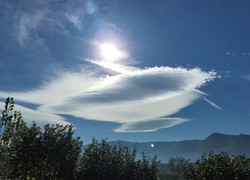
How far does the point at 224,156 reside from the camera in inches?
2018

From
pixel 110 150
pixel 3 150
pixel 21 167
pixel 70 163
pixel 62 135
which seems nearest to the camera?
pixel 3 150

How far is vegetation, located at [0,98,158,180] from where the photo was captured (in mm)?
47500

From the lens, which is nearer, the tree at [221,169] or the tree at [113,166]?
the tree at [221,169]

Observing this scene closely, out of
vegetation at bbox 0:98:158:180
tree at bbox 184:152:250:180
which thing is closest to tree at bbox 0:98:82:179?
vegetation at bbox 0:98:158:180

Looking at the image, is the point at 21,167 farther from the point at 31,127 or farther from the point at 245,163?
the point at 245,163

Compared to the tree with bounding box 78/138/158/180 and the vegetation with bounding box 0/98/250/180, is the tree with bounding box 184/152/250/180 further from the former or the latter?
the tree with bounding box 78/138/158/180

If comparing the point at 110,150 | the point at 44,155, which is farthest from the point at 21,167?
the point at 110,150

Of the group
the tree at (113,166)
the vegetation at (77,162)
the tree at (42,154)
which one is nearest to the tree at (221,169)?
the vegetation at (77,162)

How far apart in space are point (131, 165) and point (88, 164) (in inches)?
269

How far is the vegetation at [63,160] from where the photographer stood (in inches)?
1870

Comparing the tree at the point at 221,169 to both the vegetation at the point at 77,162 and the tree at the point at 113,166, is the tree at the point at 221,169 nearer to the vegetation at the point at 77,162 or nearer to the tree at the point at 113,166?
the vegetation at the point at 77,162

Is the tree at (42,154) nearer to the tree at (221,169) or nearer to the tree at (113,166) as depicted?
the tree at (113,166)

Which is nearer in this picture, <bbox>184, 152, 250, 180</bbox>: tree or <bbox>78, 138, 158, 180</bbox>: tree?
<bbox>184, 152, 250, 180</bbox>: tree

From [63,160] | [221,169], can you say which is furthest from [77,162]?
[221,169]
